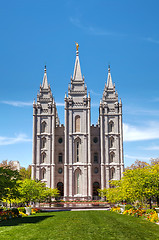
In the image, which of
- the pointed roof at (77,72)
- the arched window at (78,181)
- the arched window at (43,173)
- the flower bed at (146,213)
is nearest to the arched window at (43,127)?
the arched window at (43,173)

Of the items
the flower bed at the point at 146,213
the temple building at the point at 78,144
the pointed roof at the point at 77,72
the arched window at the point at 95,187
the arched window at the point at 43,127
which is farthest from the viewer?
the pointed roof at the point at 77,72

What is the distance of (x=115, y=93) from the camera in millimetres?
68312

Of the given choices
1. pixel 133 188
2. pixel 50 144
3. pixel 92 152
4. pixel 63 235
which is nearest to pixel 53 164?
pixel 50 144

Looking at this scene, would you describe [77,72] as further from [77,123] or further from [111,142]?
[111,142]

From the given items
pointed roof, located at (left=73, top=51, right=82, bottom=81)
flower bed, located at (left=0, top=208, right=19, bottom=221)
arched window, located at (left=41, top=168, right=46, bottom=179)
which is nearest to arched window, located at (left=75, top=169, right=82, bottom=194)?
arched window, located at (left=41, top=168, right=46, bottom=179)

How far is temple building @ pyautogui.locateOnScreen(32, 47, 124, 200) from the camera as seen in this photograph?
63.0m

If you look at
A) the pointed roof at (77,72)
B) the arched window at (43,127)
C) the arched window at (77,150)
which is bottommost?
the arched window at (77,150)

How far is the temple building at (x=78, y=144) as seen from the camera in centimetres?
6300

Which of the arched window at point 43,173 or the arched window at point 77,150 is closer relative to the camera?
the arched window at point 77,150

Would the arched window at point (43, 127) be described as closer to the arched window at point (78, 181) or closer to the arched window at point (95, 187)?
the arched window at point (78, 181)

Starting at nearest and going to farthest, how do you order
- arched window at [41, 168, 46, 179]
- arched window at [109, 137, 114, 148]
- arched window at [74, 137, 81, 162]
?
arched window at [74, 137, 81, 162] < arched window at [41, 168, 46, 179] < arched window at [109, 137, 114, 148]

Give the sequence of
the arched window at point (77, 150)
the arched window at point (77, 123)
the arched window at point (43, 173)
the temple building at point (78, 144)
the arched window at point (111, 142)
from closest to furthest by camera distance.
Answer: the temple building at point (78, 144), the arched window at point (77, 150), the arched window at point (43, 173), the arched window at point (77, 123), the arched window at point (111, 142)

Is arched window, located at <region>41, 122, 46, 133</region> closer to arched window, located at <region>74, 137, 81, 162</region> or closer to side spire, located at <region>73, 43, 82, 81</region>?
arched window, located at <region>74, 137, 81, 162</region>

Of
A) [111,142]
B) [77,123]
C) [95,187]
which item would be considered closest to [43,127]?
[77,123]
